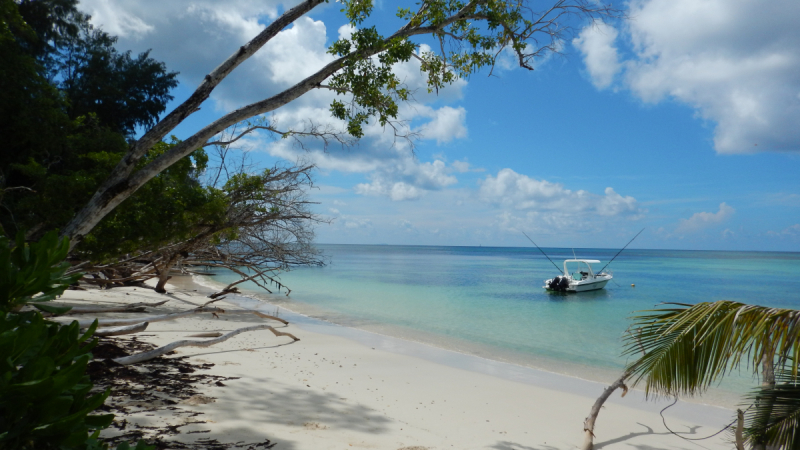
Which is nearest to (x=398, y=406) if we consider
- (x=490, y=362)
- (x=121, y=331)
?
(x=121, y=331)

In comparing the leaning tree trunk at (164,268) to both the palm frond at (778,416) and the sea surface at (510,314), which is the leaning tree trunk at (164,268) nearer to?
the sea surface at (510,314)

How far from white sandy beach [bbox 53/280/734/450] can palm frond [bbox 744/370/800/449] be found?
2.42m

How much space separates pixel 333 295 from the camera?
78.6 feet

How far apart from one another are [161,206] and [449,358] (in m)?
6.90

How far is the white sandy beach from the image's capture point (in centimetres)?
473

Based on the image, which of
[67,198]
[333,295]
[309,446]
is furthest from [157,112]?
[309,446]

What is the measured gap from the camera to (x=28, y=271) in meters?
1.63

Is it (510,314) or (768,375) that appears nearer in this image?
(768,375)

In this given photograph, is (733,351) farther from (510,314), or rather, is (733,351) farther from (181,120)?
(510,314)

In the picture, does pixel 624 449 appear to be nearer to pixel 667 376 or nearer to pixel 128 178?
pixel 667 376

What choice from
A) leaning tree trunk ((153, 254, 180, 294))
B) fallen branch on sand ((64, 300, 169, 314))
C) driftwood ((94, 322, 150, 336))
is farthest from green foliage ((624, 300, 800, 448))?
leaning tree trunk ((153, 254, 180, 294))

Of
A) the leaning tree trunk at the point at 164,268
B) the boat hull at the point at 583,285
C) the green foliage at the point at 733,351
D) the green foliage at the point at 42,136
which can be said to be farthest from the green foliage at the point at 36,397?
the boat hull at the point at 583,285

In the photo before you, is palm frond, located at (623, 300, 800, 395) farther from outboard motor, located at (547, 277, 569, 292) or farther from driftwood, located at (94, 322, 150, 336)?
outboard motor, located at (547, 277, 569, 292)

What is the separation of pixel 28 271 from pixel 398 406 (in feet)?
16.8
